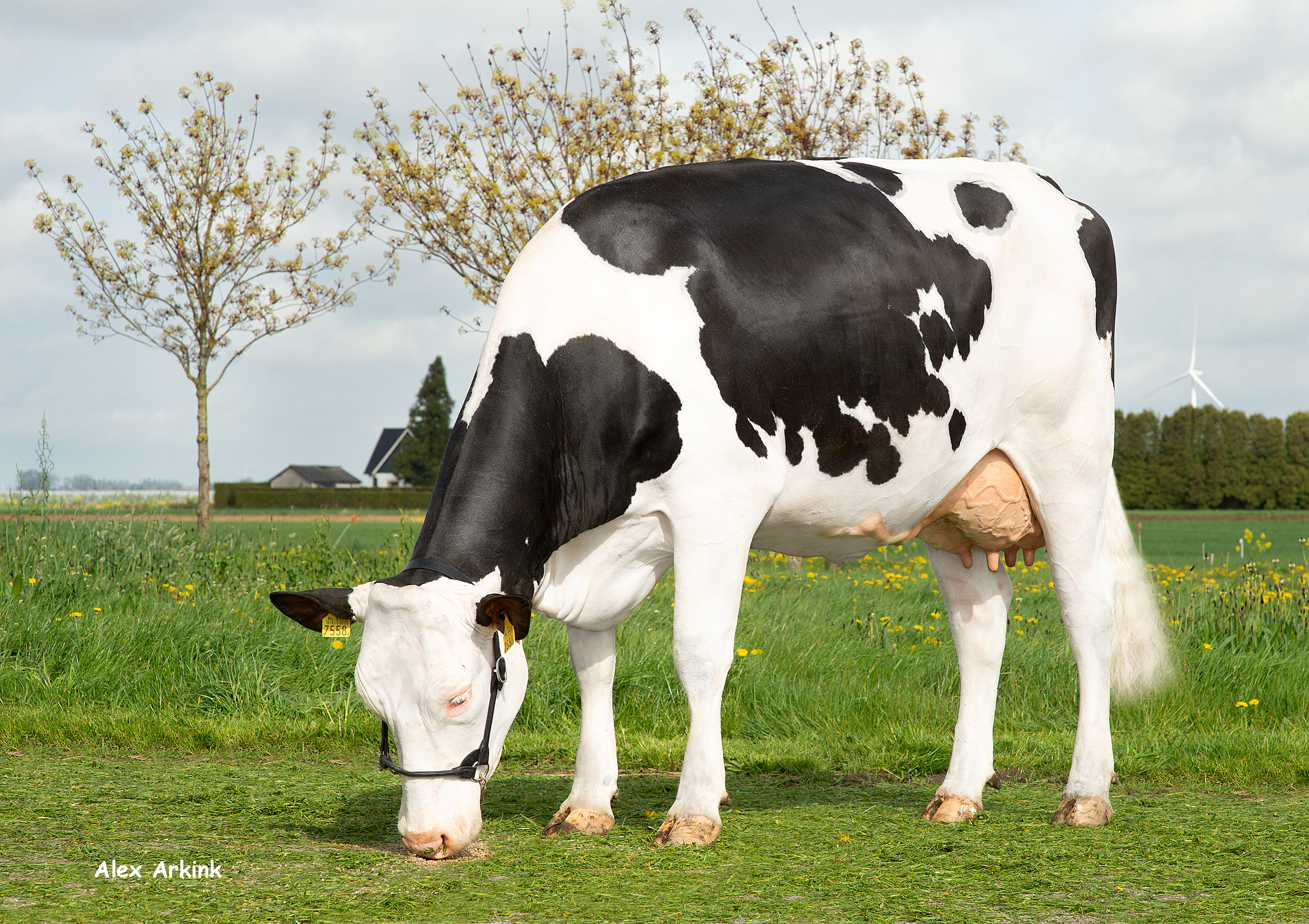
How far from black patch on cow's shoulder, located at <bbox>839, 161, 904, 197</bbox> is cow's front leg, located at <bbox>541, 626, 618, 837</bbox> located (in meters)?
2.22

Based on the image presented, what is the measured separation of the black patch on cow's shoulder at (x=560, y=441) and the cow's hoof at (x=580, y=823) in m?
1.01

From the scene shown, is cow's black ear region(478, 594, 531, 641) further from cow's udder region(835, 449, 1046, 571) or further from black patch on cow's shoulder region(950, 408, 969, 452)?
black patch on cow's shoulder region(950, 408, 969, 452)

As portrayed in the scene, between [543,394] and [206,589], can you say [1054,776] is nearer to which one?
[543,394]

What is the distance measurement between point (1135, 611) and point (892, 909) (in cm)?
277

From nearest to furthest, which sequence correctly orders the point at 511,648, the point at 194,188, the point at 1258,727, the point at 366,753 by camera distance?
the point at 511,648 < the point at 366,753 < the point at 1258,727 < the point at 194,188

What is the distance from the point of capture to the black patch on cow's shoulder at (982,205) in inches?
202

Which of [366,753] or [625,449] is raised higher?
[625,449]

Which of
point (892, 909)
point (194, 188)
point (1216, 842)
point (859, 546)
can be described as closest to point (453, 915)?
point (892, 909)

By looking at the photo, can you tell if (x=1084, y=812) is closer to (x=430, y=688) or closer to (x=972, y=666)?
(x=972, y=666)

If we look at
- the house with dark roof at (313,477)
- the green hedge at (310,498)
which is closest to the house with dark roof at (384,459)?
the house with dark roof at (313,477)

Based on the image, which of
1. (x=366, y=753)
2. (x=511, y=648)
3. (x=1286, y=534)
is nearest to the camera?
(x=511, y=648)

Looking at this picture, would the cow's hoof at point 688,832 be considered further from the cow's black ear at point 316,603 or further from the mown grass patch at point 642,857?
the cow's black ear at point 316,603

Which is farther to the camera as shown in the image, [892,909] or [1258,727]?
[1258,727]

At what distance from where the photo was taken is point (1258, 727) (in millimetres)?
6883
